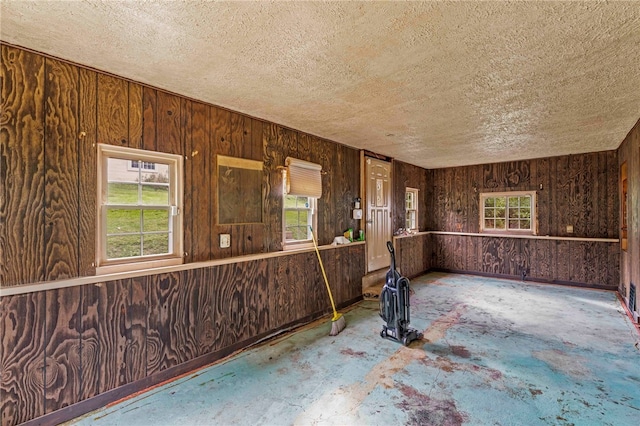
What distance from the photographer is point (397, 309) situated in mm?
3316

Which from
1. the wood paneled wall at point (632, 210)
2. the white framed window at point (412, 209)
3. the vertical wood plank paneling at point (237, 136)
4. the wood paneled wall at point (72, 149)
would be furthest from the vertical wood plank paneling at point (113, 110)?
the white framed window at point (412, 209)

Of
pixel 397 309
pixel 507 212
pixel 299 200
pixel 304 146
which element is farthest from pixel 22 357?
pixel 507 212

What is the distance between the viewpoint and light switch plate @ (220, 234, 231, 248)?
3.01m

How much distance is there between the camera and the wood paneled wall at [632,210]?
3.62m

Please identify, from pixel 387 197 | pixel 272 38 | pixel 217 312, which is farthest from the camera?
pixel 387 197

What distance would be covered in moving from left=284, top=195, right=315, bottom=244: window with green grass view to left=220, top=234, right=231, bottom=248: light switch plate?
0.85m

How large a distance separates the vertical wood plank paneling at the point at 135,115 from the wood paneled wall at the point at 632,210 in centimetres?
550

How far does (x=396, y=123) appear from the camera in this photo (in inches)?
142

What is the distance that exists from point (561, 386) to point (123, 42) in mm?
4223

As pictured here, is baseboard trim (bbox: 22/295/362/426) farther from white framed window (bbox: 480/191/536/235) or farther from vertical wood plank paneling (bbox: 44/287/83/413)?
white framed window (bbox: 480/191/536/235)

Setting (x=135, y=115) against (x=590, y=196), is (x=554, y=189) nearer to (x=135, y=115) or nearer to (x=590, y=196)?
(x=590, y=196)

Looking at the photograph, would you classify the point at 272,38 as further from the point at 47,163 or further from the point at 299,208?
the point at 299,208

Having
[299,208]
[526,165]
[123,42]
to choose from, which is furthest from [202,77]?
[526,165]

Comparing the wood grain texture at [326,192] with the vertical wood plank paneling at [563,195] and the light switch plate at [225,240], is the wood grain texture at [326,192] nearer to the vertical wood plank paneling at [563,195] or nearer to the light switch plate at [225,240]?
the light switch plate at [225,240]
